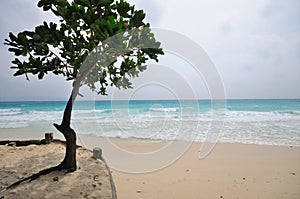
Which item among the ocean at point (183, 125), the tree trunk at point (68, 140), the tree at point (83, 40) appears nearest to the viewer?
the tree at point (83, 40)

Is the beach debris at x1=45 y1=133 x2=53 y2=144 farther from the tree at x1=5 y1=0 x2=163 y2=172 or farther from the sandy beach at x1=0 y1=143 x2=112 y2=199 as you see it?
the tree at x1=5 y1=0 x2=163 y2=172

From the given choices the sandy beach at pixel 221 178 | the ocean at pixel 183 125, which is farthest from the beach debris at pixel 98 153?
the ocean at pixel 183 125

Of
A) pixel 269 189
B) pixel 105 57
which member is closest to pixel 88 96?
pixel 105 57

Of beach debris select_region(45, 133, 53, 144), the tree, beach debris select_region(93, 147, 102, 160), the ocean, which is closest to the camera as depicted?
the tree

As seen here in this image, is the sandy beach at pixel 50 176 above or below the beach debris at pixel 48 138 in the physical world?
below

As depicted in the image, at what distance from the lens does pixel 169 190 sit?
14.4 ft

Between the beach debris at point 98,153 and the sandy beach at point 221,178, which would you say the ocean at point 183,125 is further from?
the sandy beach at point 221,178

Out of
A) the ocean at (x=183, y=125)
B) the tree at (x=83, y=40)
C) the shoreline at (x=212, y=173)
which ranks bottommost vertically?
the shoreline at (x=212, y=173)

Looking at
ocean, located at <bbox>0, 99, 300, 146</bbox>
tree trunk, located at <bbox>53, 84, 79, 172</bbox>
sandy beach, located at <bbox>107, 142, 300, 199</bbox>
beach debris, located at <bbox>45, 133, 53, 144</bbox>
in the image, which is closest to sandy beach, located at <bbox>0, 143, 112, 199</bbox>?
tree trunk, located at <bbox>53, 84, 79, 172</bbox>

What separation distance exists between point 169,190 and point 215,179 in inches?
50.7

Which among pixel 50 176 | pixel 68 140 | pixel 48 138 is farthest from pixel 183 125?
pixel 50 176

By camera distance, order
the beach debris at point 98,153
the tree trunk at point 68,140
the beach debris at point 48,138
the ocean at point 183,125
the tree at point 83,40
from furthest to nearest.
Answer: the ocean at point 183,125, the beach debris at point 48,138, the beach debris at point 98,153, the tree trunk at point 68,140, the tree at point 83,40

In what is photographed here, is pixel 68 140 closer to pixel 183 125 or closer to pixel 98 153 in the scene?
pixel 98 153

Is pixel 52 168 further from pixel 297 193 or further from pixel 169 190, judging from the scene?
pixel 297 193
